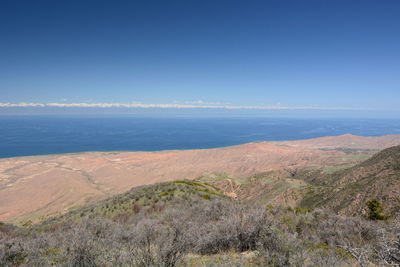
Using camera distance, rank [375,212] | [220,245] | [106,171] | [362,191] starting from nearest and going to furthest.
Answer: [220,245] < [375,212] < [362,191] < [106,171]

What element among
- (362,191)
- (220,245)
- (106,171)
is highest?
(220,245)

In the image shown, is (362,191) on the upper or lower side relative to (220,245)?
lower

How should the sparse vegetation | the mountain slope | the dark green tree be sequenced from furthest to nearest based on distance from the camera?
the mountain slope
the dark green tree
the sparse vegetation

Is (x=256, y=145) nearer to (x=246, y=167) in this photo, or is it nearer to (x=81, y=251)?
(x=246, y=167)

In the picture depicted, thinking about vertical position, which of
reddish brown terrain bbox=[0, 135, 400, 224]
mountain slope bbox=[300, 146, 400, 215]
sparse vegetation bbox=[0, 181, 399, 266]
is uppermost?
sparse vegetation bbox=[0, 181, 399, 266]

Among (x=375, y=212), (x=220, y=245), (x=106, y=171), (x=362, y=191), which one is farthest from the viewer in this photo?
(x=106, y=171)

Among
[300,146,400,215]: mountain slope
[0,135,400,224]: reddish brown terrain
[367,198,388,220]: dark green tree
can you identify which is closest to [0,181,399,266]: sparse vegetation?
[367,198,388,220]: dark green tree

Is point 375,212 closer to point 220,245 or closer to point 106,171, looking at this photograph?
point 220,245

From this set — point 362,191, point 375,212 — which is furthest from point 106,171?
point 375,212

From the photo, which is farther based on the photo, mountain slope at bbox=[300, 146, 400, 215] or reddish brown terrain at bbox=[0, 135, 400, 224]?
reddish brown terrain at bbox=[0, 135, 400, 224]

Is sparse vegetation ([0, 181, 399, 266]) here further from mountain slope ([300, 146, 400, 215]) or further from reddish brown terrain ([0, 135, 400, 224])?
reddish brown terrain ([0, 135, 400, 224])
